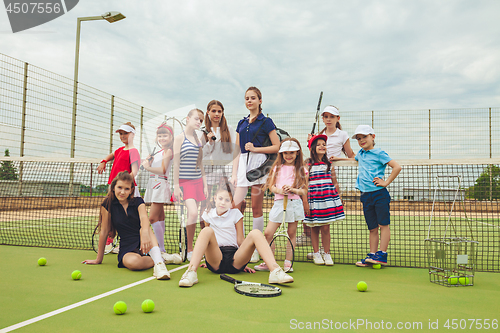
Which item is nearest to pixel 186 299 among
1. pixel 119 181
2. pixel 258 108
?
pixel 119 181

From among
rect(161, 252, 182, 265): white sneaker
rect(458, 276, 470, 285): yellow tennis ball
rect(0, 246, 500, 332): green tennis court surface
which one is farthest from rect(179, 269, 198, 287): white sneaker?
rect(458, 276, 470, 285): yellow tennis ball

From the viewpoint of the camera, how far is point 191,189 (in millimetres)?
3883

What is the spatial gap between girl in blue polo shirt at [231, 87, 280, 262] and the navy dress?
1.08m

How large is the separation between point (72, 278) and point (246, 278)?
62.6 inches

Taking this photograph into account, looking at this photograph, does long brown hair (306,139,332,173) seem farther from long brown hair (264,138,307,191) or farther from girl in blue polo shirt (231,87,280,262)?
girl in blue polo shirt (231,87,280,262)

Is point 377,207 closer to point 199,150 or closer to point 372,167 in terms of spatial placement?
point 372,167

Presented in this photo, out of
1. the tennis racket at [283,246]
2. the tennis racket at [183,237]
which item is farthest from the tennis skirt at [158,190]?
the tennis racket at [283,246]

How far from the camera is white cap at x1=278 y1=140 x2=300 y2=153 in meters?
3.73

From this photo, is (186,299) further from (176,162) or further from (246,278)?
(176,162)

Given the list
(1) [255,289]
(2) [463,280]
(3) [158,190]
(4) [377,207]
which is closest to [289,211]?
(4) [377,207]

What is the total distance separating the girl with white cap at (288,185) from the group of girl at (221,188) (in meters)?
0.01

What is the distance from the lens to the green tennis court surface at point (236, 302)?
209cm

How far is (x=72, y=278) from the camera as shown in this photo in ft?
10.4

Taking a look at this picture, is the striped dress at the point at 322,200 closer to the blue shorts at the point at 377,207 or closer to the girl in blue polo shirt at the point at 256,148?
the blue shorts at the point at 377,207
